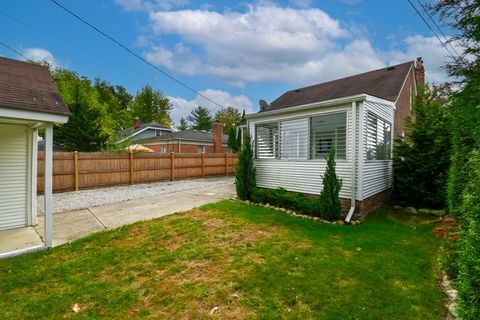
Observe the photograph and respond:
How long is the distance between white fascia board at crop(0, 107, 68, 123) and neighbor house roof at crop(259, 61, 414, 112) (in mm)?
10662

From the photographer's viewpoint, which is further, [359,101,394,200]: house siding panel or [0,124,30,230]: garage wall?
[359,101,394,200]: house siding panel

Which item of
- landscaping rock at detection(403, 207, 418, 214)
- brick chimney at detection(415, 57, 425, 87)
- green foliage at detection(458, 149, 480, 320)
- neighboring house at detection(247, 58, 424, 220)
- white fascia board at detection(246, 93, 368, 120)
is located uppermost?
brick chimney at detection(415, 57, 425, 87)

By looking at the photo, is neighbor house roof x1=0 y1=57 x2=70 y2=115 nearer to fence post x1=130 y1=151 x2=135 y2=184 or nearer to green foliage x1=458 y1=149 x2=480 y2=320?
green foliage x1=458 y1=149 x2=480 y2=320

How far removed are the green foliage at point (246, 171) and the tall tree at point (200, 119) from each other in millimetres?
38364

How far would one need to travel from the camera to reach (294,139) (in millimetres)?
7875

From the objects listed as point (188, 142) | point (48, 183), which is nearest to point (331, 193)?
point (48, 183)

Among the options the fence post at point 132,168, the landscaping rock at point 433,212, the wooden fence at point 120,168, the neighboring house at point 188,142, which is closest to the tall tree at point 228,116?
the neighboring house at point 188,142

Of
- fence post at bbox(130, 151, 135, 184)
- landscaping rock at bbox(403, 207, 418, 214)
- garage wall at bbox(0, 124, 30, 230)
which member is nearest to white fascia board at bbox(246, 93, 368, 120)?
landscaping rock at bbox(403, 207, 418, 214)

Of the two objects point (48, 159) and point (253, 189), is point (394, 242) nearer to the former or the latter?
point (253, 189)

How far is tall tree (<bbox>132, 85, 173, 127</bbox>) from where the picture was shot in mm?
40344

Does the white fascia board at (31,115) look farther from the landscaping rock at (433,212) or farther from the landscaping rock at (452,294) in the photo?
the landscaping rock at (433,212)

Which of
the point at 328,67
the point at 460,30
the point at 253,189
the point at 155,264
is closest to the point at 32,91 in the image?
the point at 155,264

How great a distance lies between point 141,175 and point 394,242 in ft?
37.9

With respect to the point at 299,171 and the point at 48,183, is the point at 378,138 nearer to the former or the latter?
the point at 299,171
